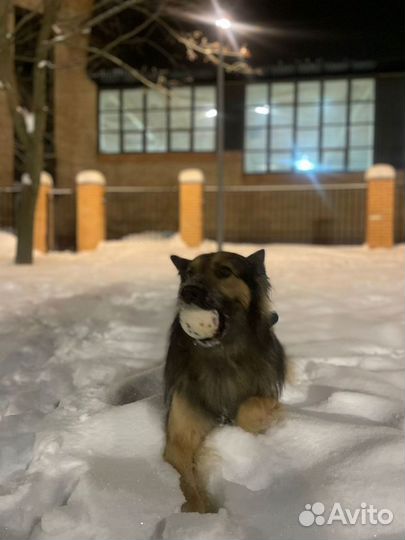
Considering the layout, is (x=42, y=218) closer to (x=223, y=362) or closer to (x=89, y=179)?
(x=89, y=179)

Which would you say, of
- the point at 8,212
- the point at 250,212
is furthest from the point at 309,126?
the point at 8,212

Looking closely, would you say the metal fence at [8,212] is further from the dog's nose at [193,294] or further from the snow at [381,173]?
the dog's nose at [193,294]

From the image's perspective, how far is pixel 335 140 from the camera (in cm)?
1833

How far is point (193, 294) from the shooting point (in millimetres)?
2723

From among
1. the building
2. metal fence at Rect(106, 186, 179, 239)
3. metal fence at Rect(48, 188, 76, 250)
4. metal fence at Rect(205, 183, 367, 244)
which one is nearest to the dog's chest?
the building

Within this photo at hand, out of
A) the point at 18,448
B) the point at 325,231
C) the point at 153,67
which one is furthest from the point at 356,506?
the point at 153,67

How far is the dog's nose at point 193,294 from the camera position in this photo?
2719mm

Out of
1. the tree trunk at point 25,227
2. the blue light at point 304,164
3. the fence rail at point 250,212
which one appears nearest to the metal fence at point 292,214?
the fence rail at point 250,212

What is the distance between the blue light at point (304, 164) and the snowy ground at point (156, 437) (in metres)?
12.4

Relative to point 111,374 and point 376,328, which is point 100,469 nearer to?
point 111,374

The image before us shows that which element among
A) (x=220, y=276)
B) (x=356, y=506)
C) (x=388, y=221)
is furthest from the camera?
(x=388, y=221)

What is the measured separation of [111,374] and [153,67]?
1572 cm

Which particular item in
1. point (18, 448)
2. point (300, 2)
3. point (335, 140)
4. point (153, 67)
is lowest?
point (18, 448)

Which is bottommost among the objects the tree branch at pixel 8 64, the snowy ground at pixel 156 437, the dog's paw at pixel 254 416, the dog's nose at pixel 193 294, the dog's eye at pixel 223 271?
the snowy ground at pixel 156 437
